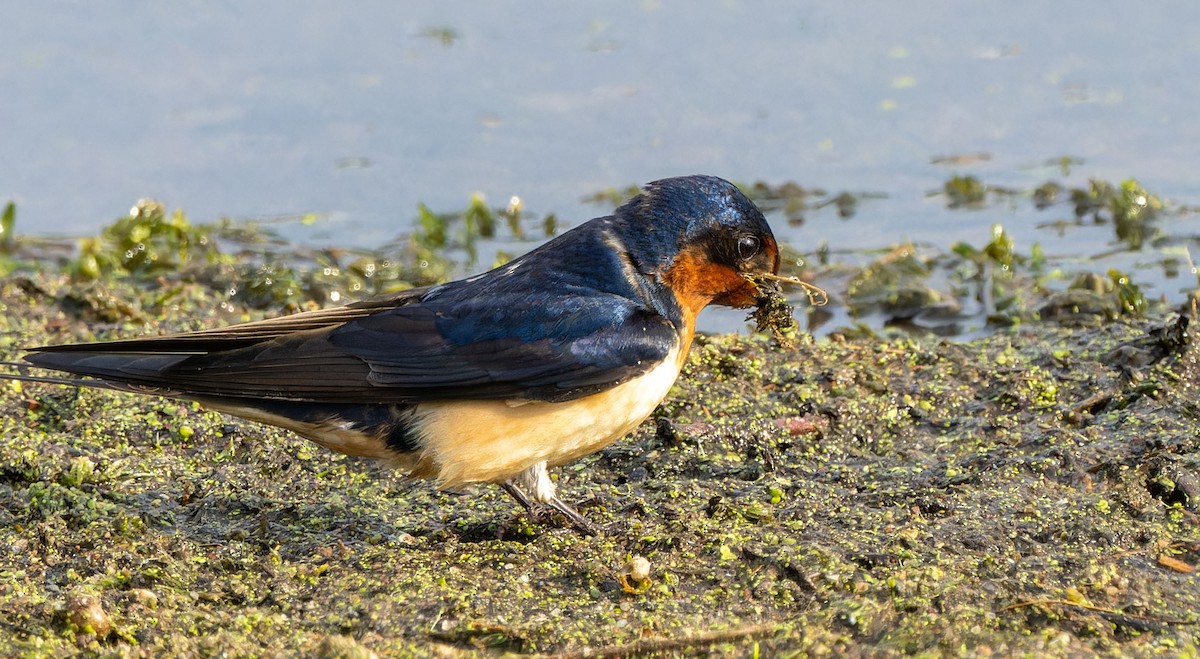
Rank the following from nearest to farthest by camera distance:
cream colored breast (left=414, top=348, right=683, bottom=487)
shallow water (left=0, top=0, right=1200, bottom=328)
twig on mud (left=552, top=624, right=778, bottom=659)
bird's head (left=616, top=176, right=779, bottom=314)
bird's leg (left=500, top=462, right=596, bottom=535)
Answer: twig on mud (left=552, top=624, right=778, bottom=659) < cream colored breast (left=414, top=348, right=683, bottom=487) < bird's leg (left=500, top=462, right=596, bottom=535) < bird's head (left=616, top=176, right=779, bottom=314) < shallow water (left=0, top=0, right=1200, bottom=328)

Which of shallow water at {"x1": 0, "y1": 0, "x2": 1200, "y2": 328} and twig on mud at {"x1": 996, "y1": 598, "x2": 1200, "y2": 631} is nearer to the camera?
twig on mud at {"x1": 996, "y1": 598, "x2": 1200, "y2": 631}

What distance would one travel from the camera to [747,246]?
4.64 meters

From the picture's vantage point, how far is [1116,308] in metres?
6.56

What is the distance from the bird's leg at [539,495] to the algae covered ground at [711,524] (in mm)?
52

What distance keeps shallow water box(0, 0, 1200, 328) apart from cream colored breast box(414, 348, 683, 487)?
13.2 feet

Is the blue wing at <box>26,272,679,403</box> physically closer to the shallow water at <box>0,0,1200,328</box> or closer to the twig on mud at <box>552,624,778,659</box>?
the twig on mud at <box>552,624,778,659</box>

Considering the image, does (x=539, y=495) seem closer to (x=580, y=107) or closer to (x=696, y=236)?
(x=696, y=236)

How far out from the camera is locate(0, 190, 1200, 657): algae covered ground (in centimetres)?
367

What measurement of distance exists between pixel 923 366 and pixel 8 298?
395 centimetres

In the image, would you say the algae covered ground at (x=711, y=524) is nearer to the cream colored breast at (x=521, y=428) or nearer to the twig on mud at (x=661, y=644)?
the twig on mud at (x=661, y=644)

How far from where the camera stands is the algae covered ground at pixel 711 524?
3.67 meters

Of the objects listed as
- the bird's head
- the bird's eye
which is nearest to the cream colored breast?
the bird's head

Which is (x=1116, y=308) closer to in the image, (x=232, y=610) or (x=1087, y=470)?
(x=1087, y=470)

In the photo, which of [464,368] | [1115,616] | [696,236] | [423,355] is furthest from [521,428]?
[1115,616]
